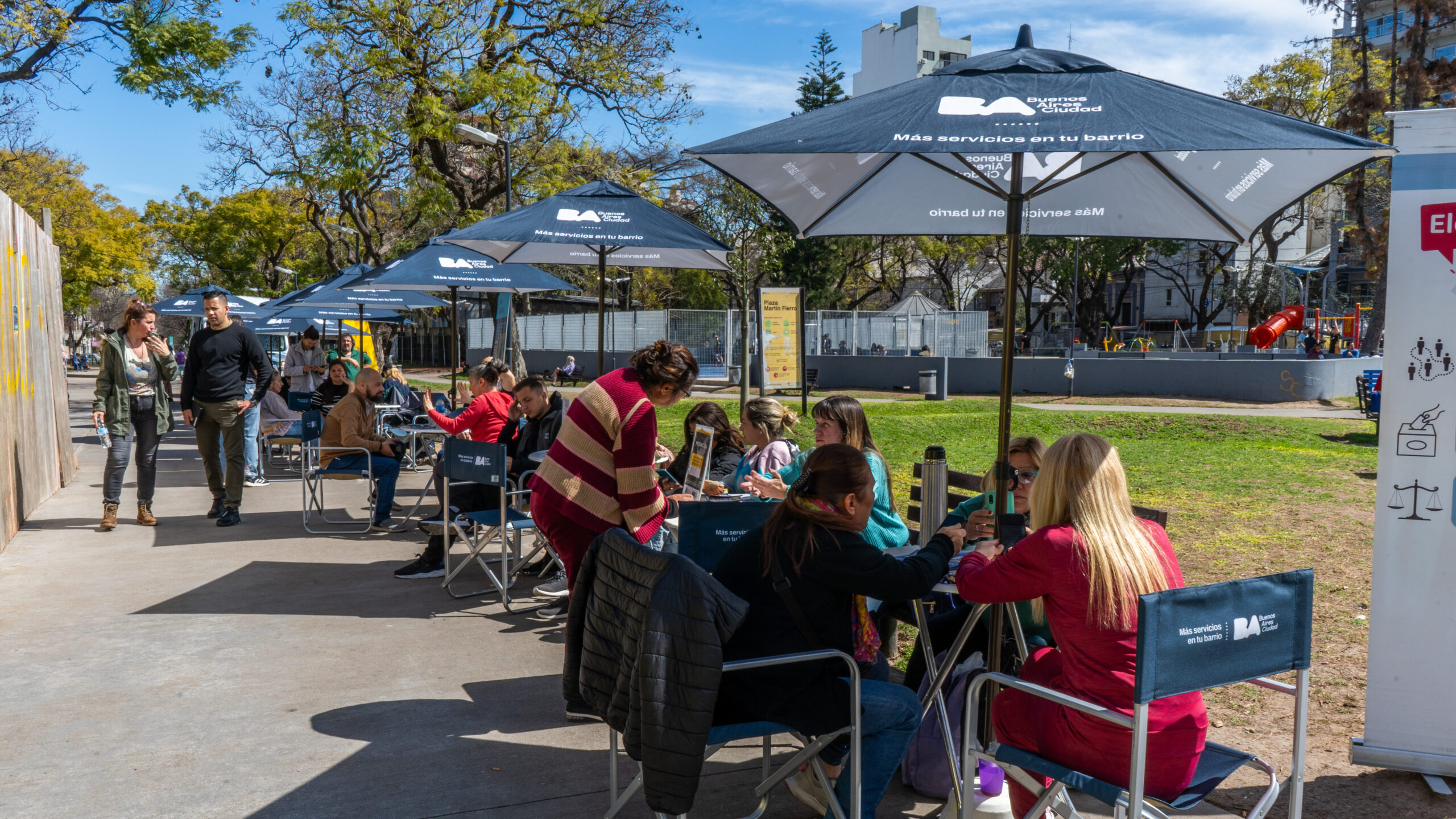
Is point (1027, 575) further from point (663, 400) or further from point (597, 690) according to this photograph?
point (663, 400)

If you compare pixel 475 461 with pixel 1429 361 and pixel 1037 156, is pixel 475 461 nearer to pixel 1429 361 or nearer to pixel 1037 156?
pixel 1037 156

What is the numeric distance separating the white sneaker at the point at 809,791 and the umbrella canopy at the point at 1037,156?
2188 millimetres

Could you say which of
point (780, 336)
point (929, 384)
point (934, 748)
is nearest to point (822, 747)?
point (934, 748)

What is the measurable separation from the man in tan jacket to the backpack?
5.98 metres

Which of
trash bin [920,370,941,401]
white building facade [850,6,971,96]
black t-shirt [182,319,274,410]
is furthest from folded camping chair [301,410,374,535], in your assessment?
white building facade [850,6,971,96]

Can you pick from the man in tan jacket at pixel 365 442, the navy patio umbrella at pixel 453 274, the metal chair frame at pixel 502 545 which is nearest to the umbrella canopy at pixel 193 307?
the navy patio umbrella at pixel 453 274

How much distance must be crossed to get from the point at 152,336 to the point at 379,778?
6.57 meters

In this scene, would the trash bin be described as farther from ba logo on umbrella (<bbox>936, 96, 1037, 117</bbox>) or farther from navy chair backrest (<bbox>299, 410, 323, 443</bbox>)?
ba logo on umbrella (<bbox>936, 96, 1037, 117</bbox>)

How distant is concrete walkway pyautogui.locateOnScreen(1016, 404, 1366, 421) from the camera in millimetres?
20297

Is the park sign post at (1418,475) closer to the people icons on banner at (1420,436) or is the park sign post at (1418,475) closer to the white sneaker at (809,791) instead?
the people icons on banner at (1420,436)

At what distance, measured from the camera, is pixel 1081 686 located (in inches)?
108

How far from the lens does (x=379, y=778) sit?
12.3ft

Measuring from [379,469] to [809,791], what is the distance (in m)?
6.02

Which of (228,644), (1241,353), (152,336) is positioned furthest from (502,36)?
(1241,353)
